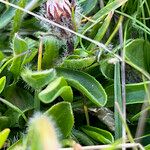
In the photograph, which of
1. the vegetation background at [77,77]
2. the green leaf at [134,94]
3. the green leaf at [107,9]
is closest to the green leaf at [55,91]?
the vegetation background at [77,77]

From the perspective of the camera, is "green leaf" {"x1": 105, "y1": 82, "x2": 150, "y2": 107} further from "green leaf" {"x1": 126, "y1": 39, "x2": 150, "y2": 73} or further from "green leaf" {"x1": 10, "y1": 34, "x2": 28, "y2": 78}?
"green leaf" {"x1": 10, "y1": 34, "x2": 28, "y2": 78}

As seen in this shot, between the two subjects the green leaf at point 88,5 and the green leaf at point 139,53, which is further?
the green leaf at point 88,5

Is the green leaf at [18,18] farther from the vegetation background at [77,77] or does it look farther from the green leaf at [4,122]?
the green leaf at [4,122]

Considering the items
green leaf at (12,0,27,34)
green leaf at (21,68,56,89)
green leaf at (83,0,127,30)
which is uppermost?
green leaf at (12,0,27,34)

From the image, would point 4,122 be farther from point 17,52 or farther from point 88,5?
point 88,5

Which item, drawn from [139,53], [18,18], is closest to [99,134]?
[139,53]

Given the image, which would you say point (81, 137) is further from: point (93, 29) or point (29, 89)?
point (93, 29)

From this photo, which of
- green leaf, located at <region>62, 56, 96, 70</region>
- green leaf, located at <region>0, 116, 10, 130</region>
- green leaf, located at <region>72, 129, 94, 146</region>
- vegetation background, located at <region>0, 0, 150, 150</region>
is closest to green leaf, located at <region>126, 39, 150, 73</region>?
vegetation background, located at <region>0, 0, 150, 150</region>
